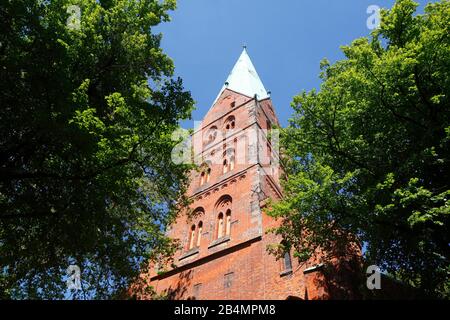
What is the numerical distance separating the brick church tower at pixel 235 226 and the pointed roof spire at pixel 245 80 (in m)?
2.65

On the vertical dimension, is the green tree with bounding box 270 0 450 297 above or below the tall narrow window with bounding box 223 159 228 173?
below

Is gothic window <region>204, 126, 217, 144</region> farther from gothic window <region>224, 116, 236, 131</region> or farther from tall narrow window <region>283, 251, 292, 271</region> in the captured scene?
tall narrow window <region>283, 251, 292, 271</region>

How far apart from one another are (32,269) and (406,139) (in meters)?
10.5

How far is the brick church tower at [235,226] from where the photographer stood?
13.3 m

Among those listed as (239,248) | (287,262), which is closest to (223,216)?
(239,248)

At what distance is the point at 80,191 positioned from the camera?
835cm

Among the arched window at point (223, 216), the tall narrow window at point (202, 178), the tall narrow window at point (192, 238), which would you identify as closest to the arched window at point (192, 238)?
the tall narrow window at point (192, 238)

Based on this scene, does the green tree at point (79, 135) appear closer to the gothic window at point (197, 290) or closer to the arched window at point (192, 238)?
the gothic window at point (197, 290)

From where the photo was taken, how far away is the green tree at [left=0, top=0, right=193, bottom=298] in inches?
297

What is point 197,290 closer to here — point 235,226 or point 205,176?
point 235,226

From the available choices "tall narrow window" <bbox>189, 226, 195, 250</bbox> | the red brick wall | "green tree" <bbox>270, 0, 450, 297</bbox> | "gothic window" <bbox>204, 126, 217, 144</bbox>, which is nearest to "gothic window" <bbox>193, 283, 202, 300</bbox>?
the red brick wall

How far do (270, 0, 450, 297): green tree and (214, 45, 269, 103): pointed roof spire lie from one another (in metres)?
19.2

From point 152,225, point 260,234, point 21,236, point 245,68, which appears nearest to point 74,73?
point 21,236
